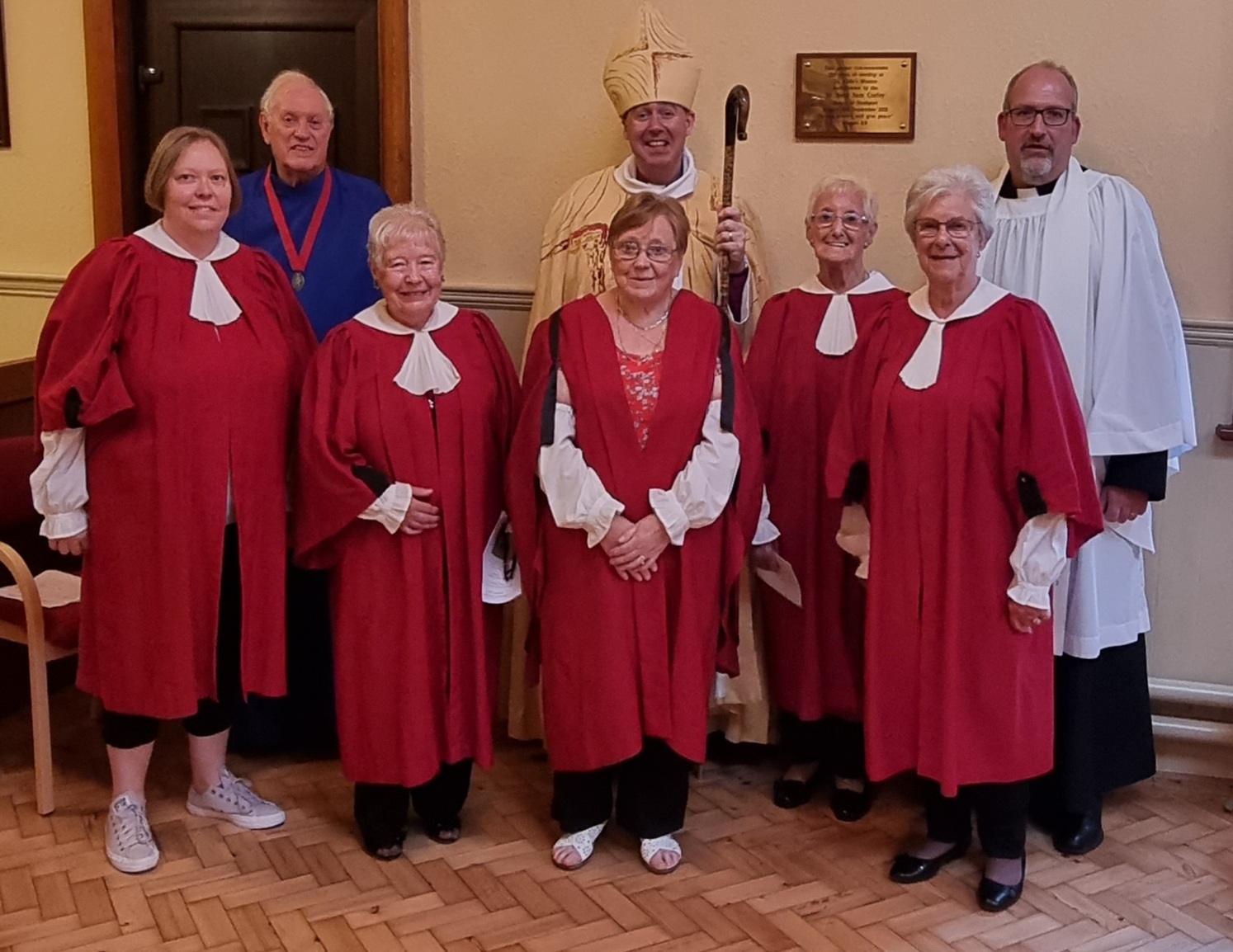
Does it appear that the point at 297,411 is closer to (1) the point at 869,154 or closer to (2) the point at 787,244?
(2) the point at 787,244

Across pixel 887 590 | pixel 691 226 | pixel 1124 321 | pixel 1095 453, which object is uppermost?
pixel 691 226

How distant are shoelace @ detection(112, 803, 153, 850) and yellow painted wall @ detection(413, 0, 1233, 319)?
1665mm

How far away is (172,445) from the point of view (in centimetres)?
266

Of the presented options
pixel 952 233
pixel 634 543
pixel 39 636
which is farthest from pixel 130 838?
pixel 952 233

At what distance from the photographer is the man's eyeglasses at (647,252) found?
257cm

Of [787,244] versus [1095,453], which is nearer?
[1095,453]

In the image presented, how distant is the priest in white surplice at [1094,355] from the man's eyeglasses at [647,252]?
2.65 feet

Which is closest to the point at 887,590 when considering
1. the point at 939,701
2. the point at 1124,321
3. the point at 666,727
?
the point at 939,701

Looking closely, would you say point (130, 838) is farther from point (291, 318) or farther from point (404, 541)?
point (291, 318)

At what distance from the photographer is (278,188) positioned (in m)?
3.21

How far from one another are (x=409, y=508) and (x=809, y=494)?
921 mm

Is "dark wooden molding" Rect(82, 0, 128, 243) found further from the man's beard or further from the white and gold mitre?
the man's beard

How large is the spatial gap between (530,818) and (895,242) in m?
1.71

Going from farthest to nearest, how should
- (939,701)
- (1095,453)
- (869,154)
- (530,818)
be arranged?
(869,154) → (530,818) → (1095,453) → (939,701)
